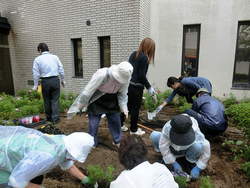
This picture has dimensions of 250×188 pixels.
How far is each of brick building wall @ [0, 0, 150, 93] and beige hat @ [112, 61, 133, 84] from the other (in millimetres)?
3627

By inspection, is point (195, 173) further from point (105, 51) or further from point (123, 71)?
point (105, 51)

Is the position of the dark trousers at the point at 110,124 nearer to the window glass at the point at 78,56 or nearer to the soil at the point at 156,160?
the soil at the point at 156,160

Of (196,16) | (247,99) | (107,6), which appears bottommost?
(247,99)

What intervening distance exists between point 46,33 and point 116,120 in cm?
584

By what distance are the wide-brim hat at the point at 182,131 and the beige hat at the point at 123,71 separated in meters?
0.84

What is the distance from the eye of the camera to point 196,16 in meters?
5.79

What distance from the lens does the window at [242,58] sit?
18.4 ft

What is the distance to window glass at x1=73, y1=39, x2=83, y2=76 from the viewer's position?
6.98 metres

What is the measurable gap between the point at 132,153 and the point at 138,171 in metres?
0.18

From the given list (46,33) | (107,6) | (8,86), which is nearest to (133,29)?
(107,6)

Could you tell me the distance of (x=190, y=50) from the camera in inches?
243

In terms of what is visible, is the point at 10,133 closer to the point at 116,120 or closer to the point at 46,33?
the point at 116,120

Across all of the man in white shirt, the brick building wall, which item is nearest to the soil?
the man in white shirt

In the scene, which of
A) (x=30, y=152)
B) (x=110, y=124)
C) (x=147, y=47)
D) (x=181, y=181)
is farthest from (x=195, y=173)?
(x=147, y=47)
